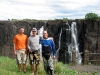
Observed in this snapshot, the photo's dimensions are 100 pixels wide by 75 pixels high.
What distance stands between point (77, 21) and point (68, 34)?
54.4 inches

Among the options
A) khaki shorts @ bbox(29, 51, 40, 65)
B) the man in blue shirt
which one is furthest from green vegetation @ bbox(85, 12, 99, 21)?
the man in blue shirt

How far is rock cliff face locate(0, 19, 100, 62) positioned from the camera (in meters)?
24.4

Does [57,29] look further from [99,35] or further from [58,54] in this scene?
[99,35]

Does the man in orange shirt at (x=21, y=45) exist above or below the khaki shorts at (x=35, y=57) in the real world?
above

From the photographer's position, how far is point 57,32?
2553 cm

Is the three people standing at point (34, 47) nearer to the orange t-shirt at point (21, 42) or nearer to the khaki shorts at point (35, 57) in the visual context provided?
the khaki shorts at point (35, 57)

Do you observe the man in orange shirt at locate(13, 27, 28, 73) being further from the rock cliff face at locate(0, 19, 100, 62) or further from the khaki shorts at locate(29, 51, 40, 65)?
the rock cliff face at locate(0, 19, 100, 62)

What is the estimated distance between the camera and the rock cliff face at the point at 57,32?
24375 mm

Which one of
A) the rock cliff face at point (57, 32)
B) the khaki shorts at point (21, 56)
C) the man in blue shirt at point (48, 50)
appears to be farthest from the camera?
the rock cliff face at point (57, 32)

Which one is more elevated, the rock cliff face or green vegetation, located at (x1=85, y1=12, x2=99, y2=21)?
green vegetation, located at (x1=85, y1=12, x2=99, y2=21)

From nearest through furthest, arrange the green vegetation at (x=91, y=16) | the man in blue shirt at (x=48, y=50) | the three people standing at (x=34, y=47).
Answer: the man in blue shirt at (x=48, y=50)
the three people standing at (x=34, y=47)
the green vegetation at (x=91, y=16)

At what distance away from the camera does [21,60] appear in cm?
1248

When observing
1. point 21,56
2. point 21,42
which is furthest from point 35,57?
point 21,42

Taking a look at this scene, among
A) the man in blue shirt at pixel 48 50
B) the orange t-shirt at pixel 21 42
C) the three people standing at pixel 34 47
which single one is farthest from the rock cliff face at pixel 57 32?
the man in blue shirt at pixel 48 50
